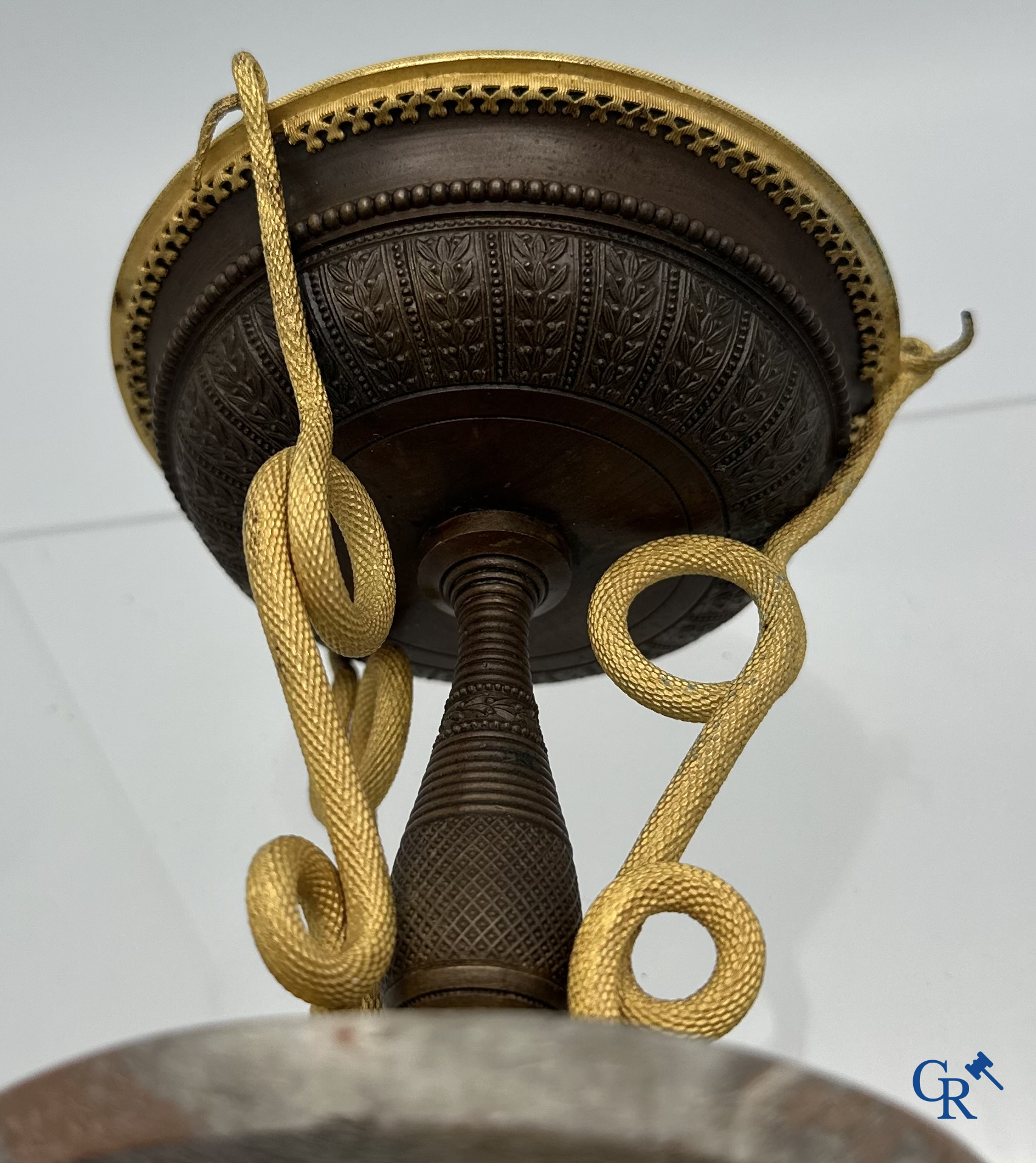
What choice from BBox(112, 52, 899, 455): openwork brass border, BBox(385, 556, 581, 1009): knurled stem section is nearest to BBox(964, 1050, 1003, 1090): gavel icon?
BBox(385, 556, 581, 1009): knurled stem section

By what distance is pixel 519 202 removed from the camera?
66 cm

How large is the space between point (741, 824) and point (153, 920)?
0.49 meters

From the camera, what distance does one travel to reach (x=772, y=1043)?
101cm

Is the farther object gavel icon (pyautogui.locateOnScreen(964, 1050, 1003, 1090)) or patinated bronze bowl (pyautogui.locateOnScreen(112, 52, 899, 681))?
gavel icon (pyautogui.locateOnScreen(964, 1050, 1003, 1090))

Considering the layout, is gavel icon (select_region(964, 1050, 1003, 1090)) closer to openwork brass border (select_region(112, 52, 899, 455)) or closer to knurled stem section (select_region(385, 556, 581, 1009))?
knurled stem section (select_region(385, 556, 581, 1009))

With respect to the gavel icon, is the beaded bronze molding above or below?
above

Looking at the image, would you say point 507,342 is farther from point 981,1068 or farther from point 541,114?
point 981,1068

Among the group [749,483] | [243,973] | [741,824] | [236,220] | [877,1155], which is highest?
[236,220]

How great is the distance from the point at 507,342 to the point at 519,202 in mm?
67

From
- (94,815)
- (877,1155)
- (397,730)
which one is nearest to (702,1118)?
(877,1155)

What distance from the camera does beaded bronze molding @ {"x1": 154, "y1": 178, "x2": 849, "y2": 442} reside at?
0.66m

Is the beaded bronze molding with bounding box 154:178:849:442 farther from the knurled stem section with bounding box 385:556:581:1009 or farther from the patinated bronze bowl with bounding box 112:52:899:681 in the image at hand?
the knurled stem section with bounding box 385:556:581:1009

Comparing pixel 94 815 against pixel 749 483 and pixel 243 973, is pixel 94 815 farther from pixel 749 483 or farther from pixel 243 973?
pixel 749 483

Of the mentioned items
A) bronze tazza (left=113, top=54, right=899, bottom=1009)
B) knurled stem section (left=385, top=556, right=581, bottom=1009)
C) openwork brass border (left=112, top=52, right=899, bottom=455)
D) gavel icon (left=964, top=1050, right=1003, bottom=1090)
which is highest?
openwork brass border (left=112, top=52, right=899, bottom=455)
